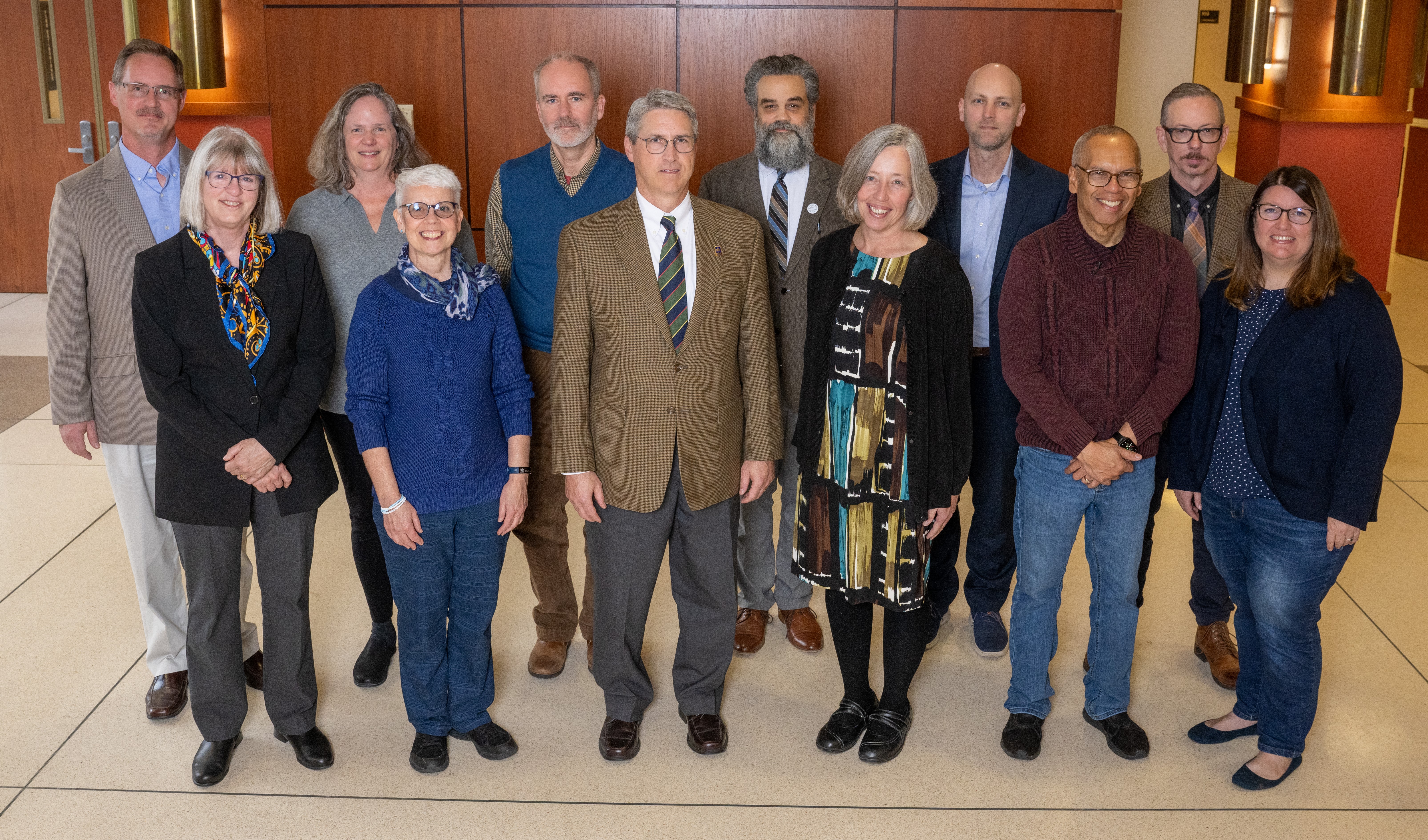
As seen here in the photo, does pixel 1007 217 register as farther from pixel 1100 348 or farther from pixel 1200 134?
pixel 1100 348

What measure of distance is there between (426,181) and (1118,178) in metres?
1.72

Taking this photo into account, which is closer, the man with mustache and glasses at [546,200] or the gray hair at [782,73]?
the man with mustache and glasses at [546,200]

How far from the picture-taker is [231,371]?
2.98 meters

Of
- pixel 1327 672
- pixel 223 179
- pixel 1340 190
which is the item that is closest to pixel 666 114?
pixel 223 179

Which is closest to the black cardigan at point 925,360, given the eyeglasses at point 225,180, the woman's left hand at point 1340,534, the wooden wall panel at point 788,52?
the woman's left hand at point 1340,534

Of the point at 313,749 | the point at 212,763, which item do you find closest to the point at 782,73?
the point at 313,749

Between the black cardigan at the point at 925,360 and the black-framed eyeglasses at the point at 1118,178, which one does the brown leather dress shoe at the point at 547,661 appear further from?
the black-framed eyeglasses at the point at 1118,178

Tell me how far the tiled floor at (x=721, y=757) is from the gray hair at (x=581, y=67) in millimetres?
1790

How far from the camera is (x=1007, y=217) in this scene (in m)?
3.67

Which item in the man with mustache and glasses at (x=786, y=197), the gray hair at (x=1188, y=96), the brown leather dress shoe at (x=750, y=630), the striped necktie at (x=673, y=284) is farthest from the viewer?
the brown leather dress shoe at (x=750, y=630)

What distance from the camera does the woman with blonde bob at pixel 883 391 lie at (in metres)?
2.98

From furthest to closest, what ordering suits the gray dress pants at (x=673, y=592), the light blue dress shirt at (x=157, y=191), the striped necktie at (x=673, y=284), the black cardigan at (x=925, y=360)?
Result: the light blue dress shirt at (x=157, y=191) < the gray dress pants at (x=673, y=592) < the striped necktie at (x=673, y=284) < the black cardigan at (x=925, y=360)

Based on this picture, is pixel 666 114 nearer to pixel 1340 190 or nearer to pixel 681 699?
pixel 681 699

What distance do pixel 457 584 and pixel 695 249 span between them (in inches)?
42.9
